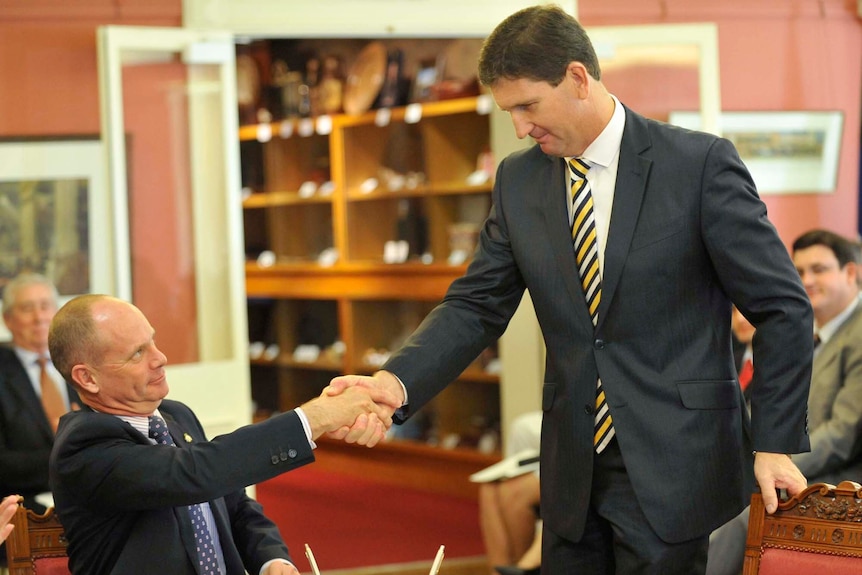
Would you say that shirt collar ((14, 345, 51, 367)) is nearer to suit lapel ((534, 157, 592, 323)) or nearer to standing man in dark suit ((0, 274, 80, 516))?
standing man in dark suit ((0, 274, 80, 516))

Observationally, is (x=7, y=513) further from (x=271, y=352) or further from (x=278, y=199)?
(x=271, y=352)

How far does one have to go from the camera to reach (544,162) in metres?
2.29

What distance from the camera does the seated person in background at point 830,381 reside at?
3576 millimetres

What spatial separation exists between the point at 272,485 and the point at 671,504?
5578 mm

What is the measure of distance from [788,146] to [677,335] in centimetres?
417

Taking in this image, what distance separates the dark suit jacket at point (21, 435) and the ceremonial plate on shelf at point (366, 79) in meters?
3.93

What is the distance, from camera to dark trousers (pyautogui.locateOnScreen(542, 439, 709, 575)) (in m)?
2.05

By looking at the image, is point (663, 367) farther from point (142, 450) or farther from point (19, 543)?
point (19, 543)

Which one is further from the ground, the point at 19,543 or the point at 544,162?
the point at 544,162

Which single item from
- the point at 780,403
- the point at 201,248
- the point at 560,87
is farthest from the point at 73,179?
the point at 780,403

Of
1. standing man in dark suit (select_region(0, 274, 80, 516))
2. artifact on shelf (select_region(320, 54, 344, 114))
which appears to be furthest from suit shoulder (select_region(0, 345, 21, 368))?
artifact on shelf (select_region(320, 54, 344, 114))

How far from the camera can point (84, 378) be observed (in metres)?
2.19

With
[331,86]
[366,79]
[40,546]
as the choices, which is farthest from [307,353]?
[40,546]

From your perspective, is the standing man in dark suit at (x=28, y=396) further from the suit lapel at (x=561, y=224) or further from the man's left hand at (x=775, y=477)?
the man's left hand at (x=775, y=477)
